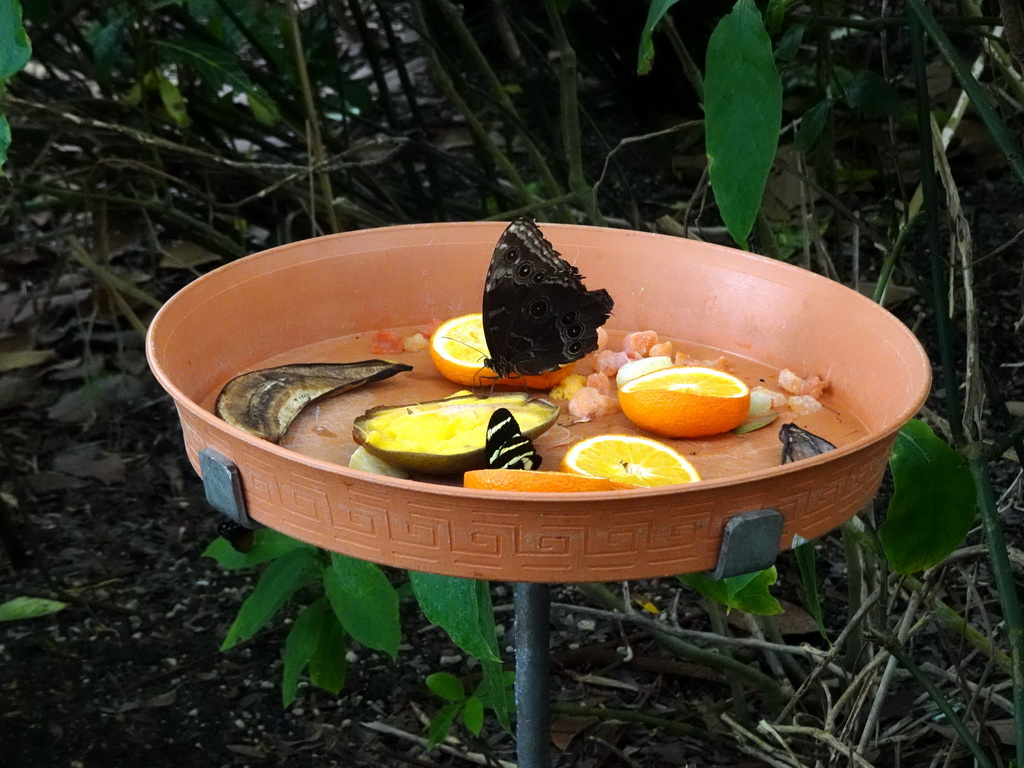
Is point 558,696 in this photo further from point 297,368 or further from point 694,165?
point 694,165

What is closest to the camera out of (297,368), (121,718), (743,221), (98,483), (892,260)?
(743,221)

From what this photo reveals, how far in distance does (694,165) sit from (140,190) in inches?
62.6

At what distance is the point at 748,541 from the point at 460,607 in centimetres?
31

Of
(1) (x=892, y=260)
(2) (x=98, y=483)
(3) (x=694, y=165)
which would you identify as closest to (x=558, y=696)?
(1) (x=892, y=260)

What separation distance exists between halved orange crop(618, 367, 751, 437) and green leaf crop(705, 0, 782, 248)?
0.49 feet

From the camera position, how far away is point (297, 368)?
1.08 meters

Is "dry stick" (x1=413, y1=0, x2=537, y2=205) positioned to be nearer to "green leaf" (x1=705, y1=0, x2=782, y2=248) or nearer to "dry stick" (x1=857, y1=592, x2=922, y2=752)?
"dry stick" (x1=857, y1=592, x2=922, y2=752)

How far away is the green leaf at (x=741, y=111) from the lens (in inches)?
36.3

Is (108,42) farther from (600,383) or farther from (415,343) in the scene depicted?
(600,383)

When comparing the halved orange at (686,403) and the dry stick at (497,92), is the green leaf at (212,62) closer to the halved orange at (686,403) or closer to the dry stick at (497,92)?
the dry stick at (497,92)

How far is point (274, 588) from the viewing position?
1.53 meters

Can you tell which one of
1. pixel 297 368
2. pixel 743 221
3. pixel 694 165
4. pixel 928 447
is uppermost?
pixel 743 221

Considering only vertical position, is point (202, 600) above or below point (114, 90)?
below

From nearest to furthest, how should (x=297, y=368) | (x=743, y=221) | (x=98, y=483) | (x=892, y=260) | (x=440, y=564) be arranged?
Result: (x=440, y=564) → (x=743, y=221) → (x=297, y=368) → (x=892, y=260) → (x=98, y=483)
